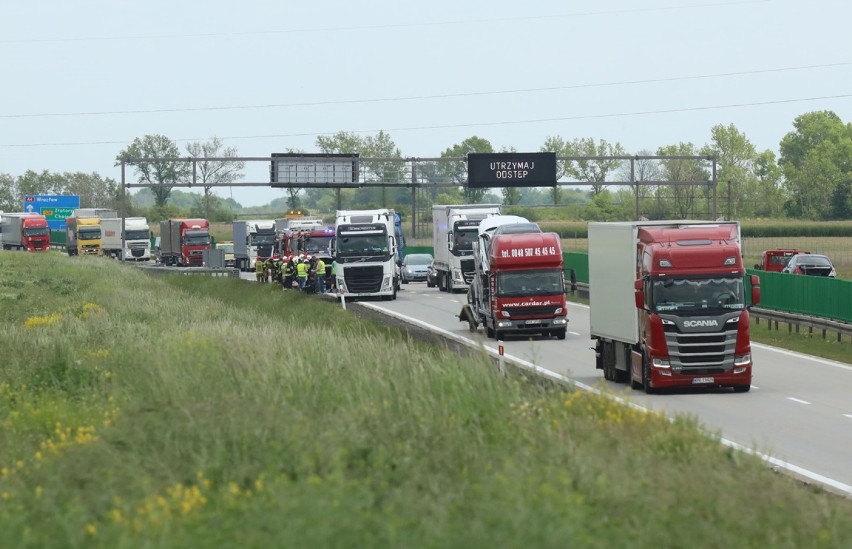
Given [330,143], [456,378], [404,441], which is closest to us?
[404,441]

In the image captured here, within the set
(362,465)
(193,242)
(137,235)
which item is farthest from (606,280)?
(137,235)

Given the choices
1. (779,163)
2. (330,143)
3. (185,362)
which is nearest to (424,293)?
(185,362)

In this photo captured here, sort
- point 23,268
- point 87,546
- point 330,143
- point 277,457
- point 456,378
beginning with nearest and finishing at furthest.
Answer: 1. point 87,546
2. point 277,457
3. point 456,378
4. point 23,268
5. point 330,143

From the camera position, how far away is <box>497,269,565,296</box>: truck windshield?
36.9 m

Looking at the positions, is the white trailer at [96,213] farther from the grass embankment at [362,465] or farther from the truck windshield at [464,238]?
the grass embankment at [362,465]

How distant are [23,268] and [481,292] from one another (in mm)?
39039

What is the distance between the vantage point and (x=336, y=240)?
54125 millimetres

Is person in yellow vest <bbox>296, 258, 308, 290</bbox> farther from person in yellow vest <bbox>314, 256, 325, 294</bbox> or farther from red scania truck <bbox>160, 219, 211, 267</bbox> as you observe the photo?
red scania truck <bbox>160, 219, 211, 267</bbox>

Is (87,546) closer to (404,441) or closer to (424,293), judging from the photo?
(404,441)

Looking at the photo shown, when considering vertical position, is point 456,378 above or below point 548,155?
below

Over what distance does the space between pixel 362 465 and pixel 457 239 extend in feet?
152

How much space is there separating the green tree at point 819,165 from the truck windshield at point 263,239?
234 ft

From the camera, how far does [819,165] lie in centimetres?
15712

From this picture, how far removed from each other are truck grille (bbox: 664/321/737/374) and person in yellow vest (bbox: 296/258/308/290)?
3283cm
